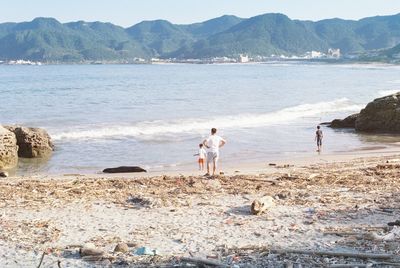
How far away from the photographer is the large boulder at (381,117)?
28.0 metres

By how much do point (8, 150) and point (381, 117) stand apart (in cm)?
1789

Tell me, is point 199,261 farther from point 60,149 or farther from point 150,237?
point 60,149

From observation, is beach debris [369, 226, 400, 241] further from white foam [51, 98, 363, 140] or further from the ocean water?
white foam [51, 98, 363, 140]

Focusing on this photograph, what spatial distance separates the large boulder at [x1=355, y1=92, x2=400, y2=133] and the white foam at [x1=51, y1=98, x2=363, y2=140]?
5569 millimetres

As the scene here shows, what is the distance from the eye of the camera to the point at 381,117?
93.3 feet

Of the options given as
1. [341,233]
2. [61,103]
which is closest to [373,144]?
[341,233]

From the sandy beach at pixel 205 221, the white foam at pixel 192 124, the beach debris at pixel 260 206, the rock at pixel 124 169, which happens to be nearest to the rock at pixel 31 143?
the white foam at pixel 192 124

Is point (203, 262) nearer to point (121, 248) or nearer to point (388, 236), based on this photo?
point (121, 248)

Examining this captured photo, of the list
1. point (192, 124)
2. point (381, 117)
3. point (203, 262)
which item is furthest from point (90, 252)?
point (192, 124)

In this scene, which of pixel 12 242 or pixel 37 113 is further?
pixel 37 113

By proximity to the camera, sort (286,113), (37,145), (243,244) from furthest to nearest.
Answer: (286,113), (37,145), (243,244)

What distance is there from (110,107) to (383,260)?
37309 mm

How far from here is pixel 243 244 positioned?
27.6ft

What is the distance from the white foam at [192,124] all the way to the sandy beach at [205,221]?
46.9 feet
